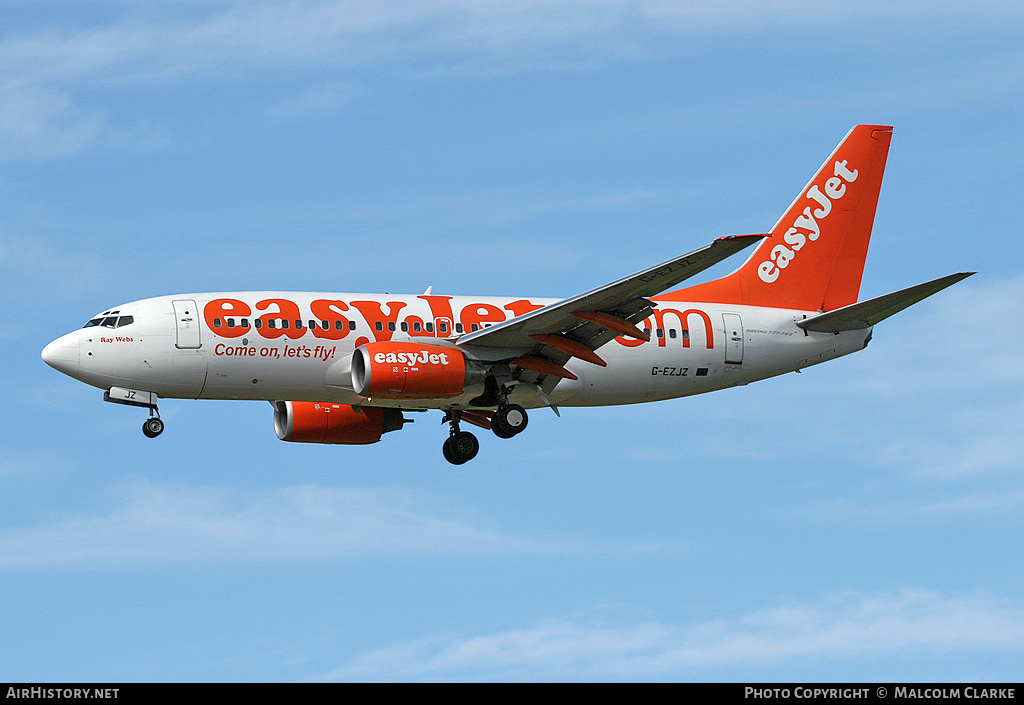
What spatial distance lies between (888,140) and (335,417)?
20.7 metres

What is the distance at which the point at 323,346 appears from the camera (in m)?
39.8

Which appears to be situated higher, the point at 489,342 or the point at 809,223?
the point at 809,223

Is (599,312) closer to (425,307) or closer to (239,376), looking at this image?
(425,307)

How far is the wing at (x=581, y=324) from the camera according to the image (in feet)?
120

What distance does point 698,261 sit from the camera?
117ft

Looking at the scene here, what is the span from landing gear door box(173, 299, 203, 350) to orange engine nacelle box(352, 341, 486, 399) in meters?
4.35

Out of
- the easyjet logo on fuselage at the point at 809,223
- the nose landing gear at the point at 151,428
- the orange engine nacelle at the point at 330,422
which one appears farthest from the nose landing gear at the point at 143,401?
the easyjet logo on fuselage at the point at 809,223

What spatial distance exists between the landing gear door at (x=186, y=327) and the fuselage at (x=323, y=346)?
0.03 metres

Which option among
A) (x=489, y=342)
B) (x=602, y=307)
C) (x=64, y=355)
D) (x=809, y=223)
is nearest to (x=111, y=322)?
(x=64, y=355)

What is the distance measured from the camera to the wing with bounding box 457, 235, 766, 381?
36469 millimetres

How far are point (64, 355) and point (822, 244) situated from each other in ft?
78.3

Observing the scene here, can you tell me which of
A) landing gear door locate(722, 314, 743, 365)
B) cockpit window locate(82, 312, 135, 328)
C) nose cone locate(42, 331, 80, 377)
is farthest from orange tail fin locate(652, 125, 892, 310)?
nose cone locate(42, 331, 80, 377)

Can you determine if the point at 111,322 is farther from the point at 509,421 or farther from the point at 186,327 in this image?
the point at 509,421
